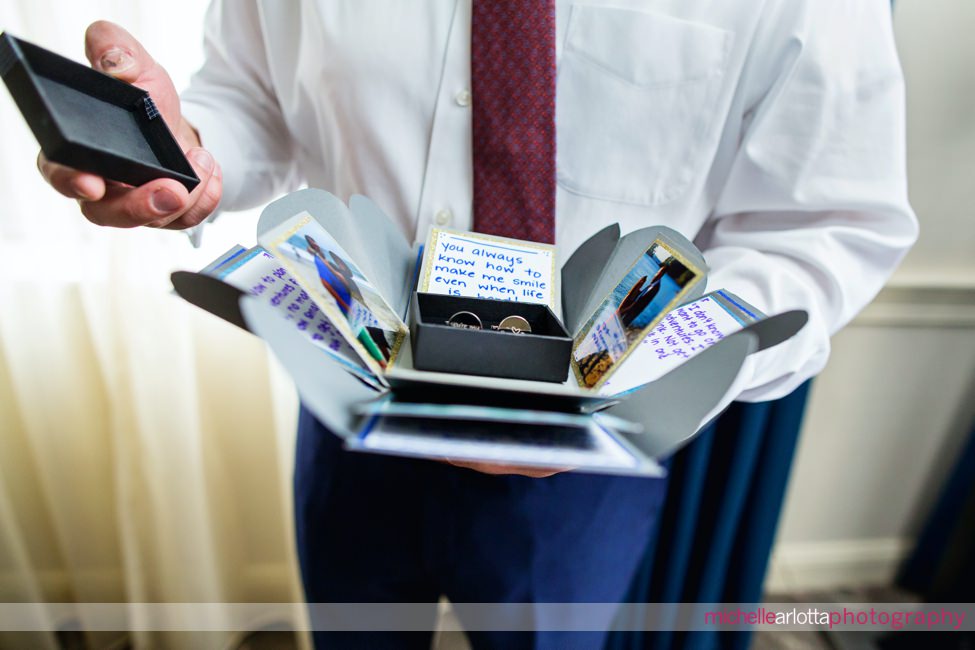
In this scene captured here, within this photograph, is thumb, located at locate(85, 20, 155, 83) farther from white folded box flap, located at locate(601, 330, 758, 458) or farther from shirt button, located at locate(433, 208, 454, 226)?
white folded box flap, located at locate(601, 330, 758, 458)

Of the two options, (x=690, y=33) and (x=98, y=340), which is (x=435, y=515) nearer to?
(x=690, y=33)

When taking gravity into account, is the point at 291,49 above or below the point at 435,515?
above

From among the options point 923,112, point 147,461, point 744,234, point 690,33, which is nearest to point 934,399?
point 923,112

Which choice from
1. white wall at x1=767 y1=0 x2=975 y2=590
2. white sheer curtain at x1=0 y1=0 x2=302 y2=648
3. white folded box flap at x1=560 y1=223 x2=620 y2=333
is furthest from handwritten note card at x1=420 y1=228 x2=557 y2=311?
white wall at x1=767 y1=0 x2=975 y2=590

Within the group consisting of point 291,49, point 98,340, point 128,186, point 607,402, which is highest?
point 291,49

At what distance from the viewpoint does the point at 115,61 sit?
46 centimetres

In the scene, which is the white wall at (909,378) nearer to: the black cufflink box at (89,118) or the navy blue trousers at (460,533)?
the navy blue trousers at (460,533)

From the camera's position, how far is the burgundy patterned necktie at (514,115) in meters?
0.54

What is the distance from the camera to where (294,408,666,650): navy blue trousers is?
611 millimetres

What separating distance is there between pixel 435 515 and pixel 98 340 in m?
0.83

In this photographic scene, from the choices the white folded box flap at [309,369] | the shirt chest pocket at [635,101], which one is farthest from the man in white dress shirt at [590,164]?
the white folded box flap at [309,369]

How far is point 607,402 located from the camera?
386mm

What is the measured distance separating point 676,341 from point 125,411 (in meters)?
1.09

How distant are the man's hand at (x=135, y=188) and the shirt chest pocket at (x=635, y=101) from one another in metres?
0.36
